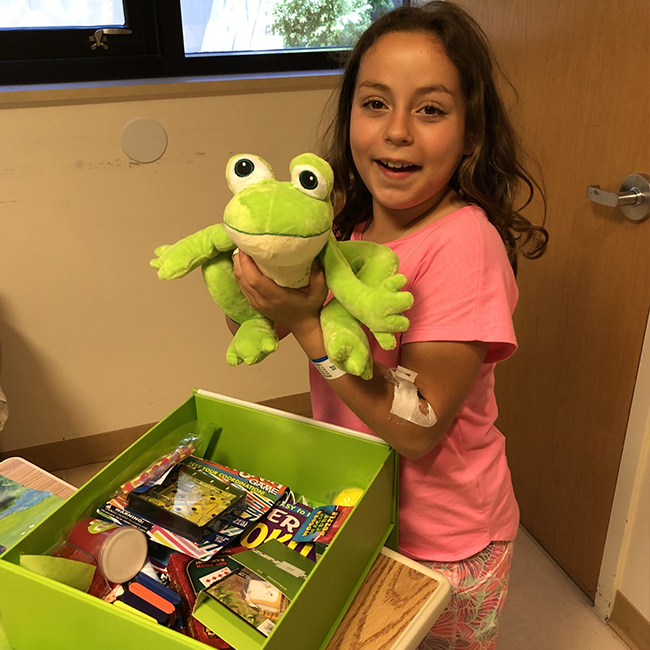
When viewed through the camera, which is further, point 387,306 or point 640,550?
point 640,550

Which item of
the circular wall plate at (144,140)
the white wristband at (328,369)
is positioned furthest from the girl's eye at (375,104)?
the circular wall plate at (144,140)

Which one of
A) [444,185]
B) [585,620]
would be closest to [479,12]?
[444,185]

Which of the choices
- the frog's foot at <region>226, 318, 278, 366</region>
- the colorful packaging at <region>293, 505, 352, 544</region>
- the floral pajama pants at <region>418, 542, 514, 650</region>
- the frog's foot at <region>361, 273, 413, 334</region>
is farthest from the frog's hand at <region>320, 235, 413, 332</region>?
the floral pajama pants at <region>418, 542, 514, 650</region>

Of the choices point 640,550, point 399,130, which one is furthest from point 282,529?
point 640,550

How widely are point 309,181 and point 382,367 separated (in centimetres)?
24

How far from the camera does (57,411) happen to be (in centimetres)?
Result: 210

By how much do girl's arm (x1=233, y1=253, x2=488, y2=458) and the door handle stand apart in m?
0.68

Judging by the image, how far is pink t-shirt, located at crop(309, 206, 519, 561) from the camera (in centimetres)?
75

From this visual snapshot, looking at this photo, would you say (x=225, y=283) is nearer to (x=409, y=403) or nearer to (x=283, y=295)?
(x=283, y=295)

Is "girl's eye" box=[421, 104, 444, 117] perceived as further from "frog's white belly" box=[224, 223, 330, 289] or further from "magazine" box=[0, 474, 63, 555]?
"magazine" box=[0, 474, 63, 555]

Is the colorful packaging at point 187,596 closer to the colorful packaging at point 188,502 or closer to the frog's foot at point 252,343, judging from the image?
the colorful packaging at point 188,502

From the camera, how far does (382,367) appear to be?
29.2 inches

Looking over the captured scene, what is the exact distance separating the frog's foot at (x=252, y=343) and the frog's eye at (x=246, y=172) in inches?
6.5

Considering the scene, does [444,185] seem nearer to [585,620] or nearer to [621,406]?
[621,406]
